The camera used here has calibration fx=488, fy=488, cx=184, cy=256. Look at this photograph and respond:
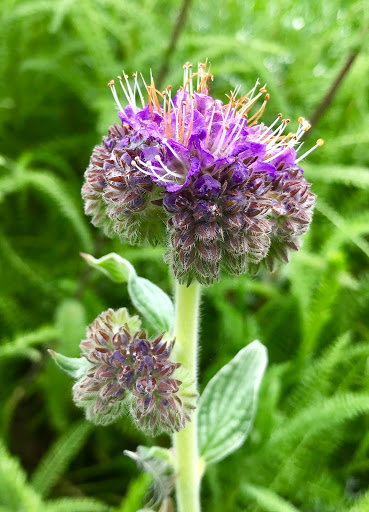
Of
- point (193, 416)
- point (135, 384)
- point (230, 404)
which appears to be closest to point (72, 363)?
point (135, 384)

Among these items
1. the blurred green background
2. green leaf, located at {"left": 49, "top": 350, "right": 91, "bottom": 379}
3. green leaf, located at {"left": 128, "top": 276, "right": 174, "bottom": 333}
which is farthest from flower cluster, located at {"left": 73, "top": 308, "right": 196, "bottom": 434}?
the blurred green background

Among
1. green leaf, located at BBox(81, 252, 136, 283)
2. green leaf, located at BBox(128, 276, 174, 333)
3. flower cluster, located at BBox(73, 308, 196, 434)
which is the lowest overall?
flower cluster, located at BBox(73, 308, 196, 434)

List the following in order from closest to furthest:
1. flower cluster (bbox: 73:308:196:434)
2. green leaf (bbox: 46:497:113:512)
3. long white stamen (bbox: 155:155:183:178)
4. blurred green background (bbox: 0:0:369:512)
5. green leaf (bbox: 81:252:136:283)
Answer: long white stamen (bbox: 155:155:183:178), flower cluster (bbox: 73:308:196:434), green leaf (bbox: 81:252:136:283), green leaf (bbox: 46:497:113:512), blurred green background (bbox: 0:0:369:512)

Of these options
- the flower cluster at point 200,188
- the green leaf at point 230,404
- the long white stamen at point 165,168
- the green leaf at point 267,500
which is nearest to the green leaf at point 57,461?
the green leaf at point 230,404

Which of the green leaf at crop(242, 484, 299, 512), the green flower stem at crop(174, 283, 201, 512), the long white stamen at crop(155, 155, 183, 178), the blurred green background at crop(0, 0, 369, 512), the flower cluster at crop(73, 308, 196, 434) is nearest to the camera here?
the long white stamen at crop(155, 155, 183, 178)

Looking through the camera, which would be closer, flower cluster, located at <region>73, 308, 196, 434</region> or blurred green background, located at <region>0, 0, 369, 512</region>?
flower cluster, located at <region>73, 308, 196, 434</region>

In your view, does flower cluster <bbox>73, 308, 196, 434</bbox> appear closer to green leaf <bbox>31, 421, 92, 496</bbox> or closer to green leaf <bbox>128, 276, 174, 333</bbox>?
green leaf <bbox>128, 276, 174, 333</bbox>

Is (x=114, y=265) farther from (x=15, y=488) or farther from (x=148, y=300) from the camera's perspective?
(x=15, y=488)

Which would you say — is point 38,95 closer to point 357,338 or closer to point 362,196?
point 362,196
